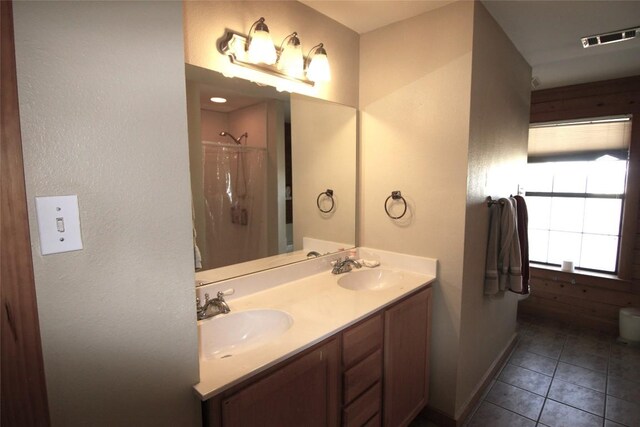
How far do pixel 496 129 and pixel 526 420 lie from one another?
1857mm

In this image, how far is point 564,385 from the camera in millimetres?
2406

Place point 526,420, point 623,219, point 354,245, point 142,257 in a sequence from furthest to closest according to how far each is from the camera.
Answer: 1. point 623,219
2. point 354,245
3. point 526,420
4. point 142,257

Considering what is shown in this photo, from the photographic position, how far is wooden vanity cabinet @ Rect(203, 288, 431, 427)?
1.06 m

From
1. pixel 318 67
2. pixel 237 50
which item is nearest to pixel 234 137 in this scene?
pixel 237 50

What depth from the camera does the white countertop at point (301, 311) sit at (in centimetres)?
102

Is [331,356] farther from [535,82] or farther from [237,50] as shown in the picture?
[535,82]

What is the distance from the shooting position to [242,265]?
1.69 meters

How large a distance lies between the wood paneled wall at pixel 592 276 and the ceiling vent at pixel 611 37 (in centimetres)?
121

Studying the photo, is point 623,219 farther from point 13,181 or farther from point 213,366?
point 13,181

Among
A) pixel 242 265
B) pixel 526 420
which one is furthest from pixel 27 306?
pixel 526 420

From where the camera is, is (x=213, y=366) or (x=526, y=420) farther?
(x=526, y=420)

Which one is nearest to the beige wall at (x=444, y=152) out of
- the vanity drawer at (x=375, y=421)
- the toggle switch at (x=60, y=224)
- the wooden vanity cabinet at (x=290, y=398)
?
the vanity drawer at (x=375, y=421)

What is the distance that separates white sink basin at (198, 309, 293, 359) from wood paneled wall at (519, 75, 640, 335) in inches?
130

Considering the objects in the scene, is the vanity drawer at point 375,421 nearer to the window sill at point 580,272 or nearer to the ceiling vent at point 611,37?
the ceiling vent at point 611,37
